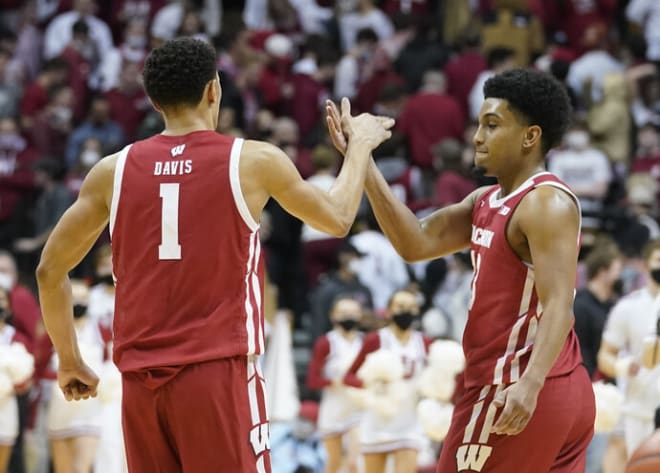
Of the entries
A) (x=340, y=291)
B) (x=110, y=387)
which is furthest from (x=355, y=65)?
(x=110, y=387)

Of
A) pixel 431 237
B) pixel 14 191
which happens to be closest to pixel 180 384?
pixel 431 237

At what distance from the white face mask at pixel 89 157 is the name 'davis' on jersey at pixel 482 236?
9.15 meters

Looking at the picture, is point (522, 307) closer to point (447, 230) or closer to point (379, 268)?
point (447, 230)

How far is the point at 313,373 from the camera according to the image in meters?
11.7

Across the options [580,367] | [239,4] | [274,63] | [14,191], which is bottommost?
[580,367]

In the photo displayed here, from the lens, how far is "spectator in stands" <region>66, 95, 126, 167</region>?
1493 cm

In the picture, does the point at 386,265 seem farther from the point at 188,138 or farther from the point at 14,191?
the point at 188,138

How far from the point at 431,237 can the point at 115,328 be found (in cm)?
134

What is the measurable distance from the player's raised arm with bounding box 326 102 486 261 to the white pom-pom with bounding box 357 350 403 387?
5.07 m

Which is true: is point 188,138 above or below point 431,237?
above

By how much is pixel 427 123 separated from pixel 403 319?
400 centimetres

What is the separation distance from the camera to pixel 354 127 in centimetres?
563

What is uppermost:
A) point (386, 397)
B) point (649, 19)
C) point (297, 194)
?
point (649, 19)

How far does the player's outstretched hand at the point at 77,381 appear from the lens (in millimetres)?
5379
